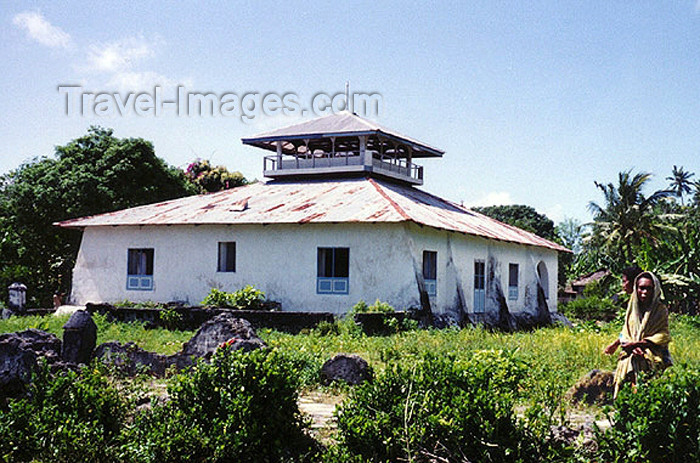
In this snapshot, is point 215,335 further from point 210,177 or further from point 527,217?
point 527,217

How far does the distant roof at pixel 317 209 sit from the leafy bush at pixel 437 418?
40.4 ft

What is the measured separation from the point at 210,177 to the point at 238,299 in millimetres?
18118

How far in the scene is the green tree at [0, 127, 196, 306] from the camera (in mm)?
32156

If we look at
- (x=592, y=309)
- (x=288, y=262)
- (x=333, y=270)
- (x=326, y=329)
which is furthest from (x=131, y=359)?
(x=592, y=309)

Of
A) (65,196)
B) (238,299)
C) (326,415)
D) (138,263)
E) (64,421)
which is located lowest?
(326,415)

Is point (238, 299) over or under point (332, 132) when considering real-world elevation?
under

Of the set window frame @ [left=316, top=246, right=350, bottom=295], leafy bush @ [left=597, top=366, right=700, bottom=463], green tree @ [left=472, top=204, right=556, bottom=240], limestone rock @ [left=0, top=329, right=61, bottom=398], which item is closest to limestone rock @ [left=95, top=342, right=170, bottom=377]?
limestone rock @ [left=0, top=329, right=61, bottom=398]

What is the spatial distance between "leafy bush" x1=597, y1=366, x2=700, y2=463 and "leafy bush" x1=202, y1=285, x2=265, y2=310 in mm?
15163

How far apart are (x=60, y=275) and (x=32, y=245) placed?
208cm

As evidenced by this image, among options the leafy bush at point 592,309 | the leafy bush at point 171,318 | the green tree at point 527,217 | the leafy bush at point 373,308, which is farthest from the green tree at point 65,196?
the green tree at point 527,217

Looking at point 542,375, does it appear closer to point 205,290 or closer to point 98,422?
point 98,422

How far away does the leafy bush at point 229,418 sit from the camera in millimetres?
6996

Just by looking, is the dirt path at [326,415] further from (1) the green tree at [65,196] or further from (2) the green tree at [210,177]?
(2) the green tree at [210,177]

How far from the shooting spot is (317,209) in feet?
72.8
